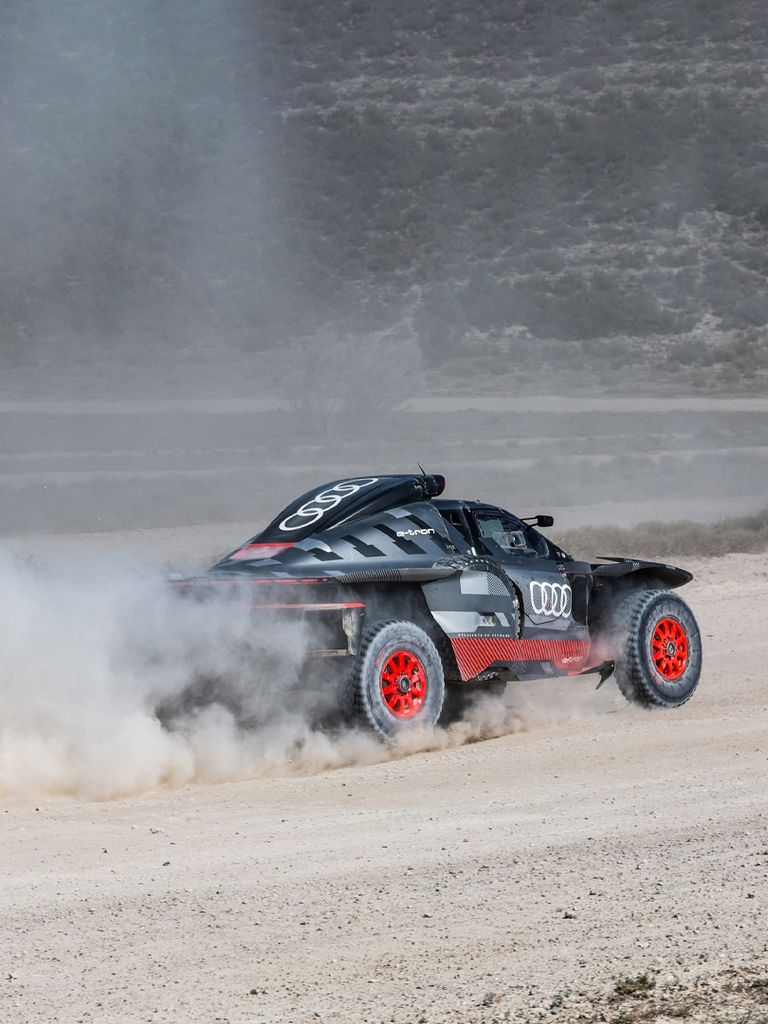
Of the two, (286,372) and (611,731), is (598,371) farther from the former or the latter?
(611,731)

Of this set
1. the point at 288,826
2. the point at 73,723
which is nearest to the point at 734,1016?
the point at 288,826

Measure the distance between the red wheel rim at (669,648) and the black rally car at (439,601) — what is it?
1cm

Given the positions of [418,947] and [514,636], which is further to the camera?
[514,636]

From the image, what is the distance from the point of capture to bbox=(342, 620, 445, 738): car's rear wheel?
31.8 ft

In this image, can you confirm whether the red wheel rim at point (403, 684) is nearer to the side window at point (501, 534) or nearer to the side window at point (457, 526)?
the side window at point (457, 526)

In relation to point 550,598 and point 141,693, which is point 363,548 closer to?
point 550,598

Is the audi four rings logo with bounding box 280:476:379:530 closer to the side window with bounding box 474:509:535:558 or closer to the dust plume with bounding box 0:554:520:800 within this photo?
the side window with bounding box 474:509:535:558

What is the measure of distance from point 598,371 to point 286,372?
11.9 metres

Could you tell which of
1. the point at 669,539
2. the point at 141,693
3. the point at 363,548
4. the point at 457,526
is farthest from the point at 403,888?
the point at 669,539

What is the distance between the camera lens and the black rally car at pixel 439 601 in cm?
973

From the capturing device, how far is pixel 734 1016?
16.9 feet

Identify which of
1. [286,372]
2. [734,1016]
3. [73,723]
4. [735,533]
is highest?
[286,372]

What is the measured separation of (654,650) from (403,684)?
255 cm

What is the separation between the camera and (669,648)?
38.6 feet
